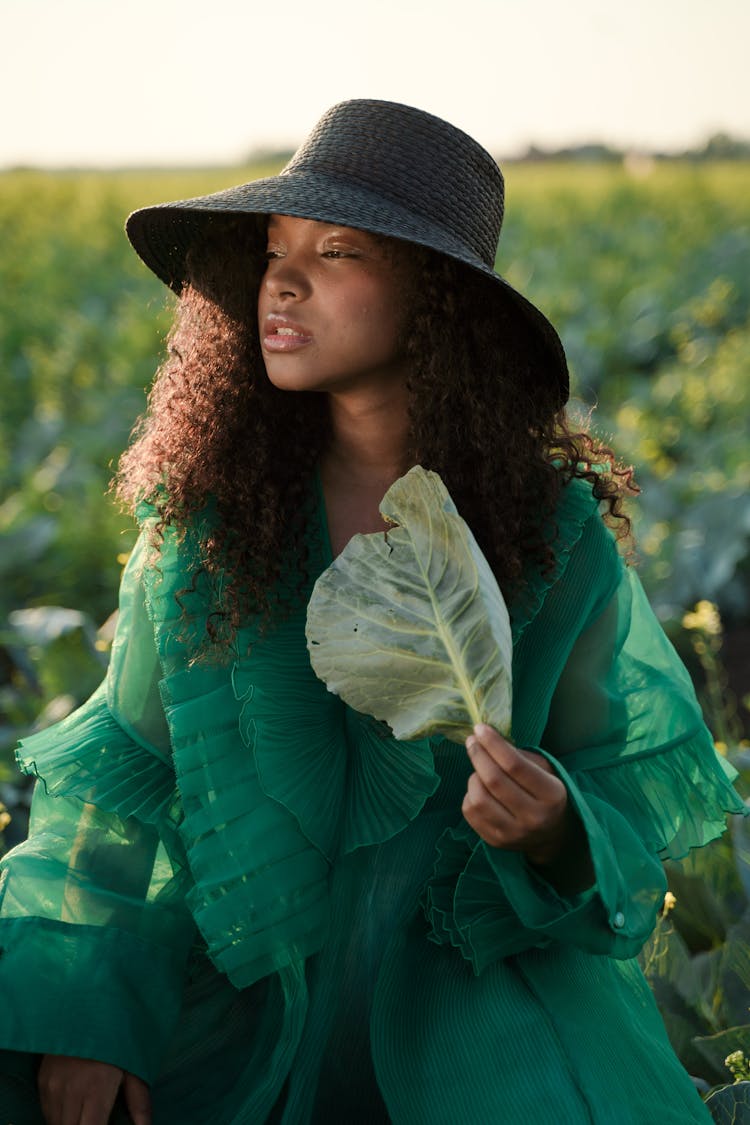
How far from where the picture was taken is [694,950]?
8.12ft

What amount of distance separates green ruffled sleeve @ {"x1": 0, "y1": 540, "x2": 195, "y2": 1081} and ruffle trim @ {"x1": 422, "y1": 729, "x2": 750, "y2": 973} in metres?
0.34

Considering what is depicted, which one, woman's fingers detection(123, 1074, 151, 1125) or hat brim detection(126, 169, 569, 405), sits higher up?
hat brim detection(126, 169, 569, 405)

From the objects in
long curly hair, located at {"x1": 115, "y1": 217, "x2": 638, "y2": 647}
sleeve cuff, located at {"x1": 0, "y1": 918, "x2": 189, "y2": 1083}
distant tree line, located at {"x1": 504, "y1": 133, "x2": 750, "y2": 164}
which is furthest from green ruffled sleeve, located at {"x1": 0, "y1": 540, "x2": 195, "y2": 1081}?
distant tree line, located at {"x1": 504, "y1": 133, "x2": 750, "y2": 164}

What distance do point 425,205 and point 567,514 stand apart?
449 millimetres

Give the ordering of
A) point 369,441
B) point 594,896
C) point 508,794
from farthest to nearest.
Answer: point 369,441, point 594,896, point 508,794

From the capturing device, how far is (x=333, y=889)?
174 centimetres

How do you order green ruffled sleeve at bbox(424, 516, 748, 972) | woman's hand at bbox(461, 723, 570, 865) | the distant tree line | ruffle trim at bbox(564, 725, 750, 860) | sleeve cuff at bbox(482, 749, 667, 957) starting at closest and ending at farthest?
woman's hand at bbox(461, 723, 570, 865) → sleeve cuff at bbox(482, 749, 667, 957) → green ruffled sleeve at bbox(424, 516, 748, 972) → ruffle trim at bbox(564, 725, 750, 860) → the distant tree line

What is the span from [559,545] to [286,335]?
45cm

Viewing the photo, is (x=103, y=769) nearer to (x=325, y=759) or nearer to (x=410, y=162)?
(x=325, y=759)

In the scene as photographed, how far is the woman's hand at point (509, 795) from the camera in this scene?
1417mm

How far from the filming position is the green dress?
1.61 meters

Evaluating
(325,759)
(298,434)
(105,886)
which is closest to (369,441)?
(298,434)

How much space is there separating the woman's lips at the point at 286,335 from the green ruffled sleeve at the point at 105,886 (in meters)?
0.36

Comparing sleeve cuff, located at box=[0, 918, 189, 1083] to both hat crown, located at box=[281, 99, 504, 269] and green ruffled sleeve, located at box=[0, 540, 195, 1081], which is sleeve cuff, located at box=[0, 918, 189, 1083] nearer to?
green ruffled sleeve, located at box=[0, 540, 195, 1081]
